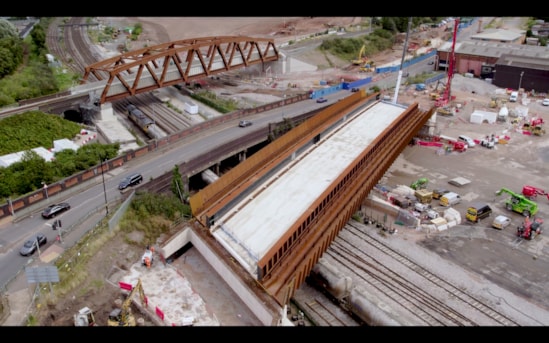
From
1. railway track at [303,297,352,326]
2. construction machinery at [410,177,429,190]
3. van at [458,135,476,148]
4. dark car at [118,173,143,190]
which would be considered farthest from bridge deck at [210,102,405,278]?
van at [458,135,476,148]

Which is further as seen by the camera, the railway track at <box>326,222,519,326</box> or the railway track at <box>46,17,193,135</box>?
the railway track at <box>46,17,193,135</box>

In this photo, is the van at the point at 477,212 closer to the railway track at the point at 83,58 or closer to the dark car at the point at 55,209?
the dark car at the point at 55,209

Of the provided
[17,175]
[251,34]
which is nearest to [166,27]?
[251,34]

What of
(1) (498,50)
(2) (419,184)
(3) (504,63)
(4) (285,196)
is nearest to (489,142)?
(2) (419,184)

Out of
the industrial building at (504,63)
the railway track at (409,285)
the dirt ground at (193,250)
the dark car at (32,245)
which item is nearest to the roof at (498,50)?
the industrial building at (504,63)

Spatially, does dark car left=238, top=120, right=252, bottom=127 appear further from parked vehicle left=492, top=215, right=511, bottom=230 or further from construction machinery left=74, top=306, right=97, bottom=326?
construction machinery left=74, top=306, right=97, bottom=326

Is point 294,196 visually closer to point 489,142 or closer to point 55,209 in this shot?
point 55,209
